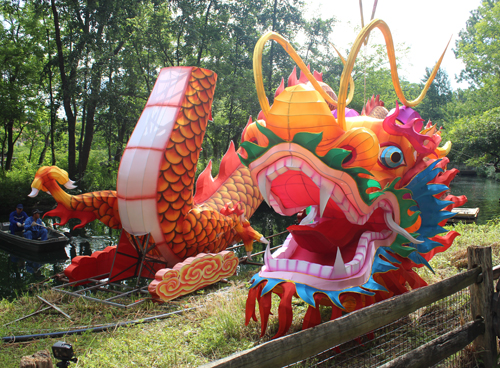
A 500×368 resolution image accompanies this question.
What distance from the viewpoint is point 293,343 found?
1947 mm

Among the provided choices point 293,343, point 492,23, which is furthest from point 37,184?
point 492,23

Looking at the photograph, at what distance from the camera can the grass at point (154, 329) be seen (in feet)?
10.6

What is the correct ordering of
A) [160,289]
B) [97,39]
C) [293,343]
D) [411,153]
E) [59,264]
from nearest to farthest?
[293,343], [411,153], [160,289], [59,264], [97,39]

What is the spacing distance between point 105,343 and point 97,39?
12.2 m

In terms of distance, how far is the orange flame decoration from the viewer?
488 centimetres

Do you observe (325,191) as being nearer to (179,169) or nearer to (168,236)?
(179,169)

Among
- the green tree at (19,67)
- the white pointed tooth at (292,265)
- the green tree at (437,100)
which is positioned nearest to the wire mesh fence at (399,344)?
the white pointed tooth at (292,265)

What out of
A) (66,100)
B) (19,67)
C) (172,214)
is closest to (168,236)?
(172,214)

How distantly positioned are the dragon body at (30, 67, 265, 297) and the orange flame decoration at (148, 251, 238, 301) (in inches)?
1.0

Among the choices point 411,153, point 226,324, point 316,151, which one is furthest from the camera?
point 226,324

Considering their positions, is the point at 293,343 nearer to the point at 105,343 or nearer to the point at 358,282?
the point at 358,282

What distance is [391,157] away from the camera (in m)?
3.03

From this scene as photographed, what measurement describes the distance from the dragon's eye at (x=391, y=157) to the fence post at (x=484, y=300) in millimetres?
895

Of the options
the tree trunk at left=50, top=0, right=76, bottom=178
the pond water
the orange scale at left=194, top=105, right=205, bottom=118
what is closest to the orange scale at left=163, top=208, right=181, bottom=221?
the orange scale at left=194, top=105, right=205, bottom=118
